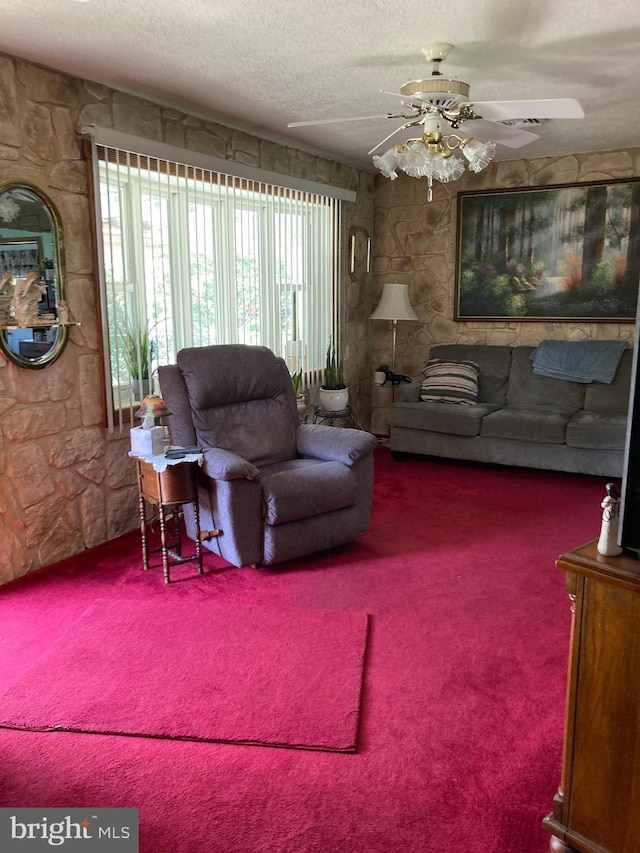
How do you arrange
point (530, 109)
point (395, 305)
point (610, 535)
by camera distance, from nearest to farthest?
1. point (610, 535)
2. point (530, 109)
3. point (395, 305)

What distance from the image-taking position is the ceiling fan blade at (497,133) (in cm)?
321

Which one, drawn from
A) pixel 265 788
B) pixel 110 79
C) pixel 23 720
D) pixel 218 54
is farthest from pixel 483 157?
pixel 23 720

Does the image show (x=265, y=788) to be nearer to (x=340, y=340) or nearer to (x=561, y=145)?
(x=340, y=340)

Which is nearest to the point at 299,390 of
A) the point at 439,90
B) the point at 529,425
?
the point at 529,425

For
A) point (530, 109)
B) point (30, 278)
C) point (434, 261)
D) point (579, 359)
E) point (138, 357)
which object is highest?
point (530, 109)

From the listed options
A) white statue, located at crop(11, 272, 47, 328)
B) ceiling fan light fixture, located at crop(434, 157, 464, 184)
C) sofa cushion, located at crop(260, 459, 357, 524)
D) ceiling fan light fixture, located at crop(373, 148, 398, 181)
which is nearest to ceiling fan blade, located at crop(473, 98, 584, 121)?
ceiling fan light fixture, located at crop(434, 157, 464, 184)

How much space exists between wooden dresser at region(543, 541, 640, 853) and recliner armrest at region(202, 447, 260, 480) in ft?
5.87

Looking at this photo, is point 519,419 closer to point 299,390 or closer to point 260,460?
point 299,390

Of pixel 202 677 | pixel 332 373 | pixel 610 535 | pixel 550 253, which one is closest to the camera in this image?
pixel 610 535

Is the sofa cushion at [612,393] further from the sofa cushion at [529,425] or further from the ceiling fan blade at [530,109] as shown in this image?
the ceiling fan blade at [530,109]

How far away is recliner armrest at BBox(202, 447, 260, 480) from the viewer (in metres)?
3.04

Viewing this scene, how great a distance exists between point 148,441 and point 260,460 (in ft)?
2.39

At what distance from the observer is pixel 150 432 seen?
316cm

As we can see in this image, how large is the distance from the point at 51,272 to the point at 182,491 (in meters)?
1.24
